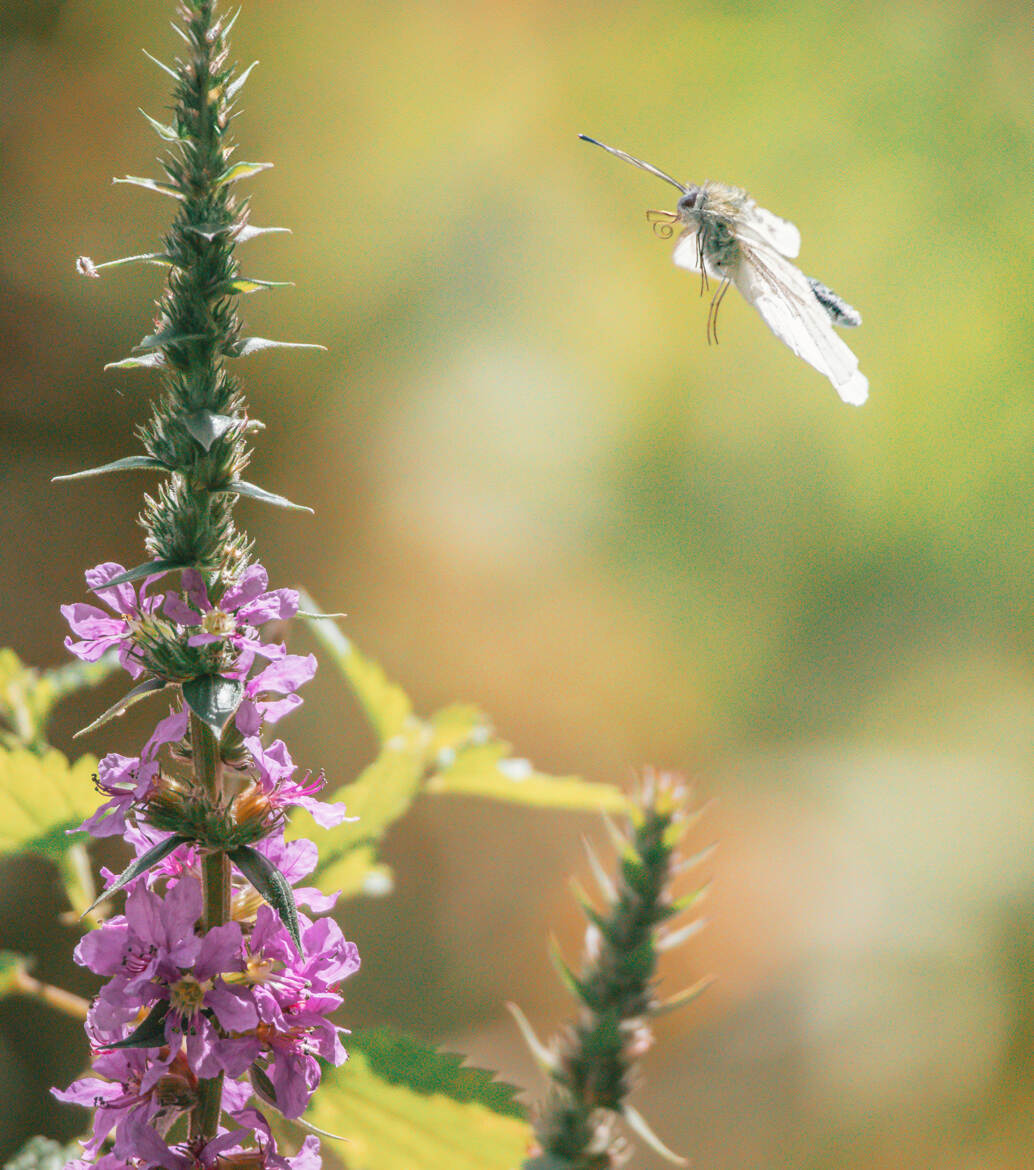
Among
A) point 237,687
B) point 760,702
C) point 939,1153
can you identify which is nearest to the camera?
point 237,687

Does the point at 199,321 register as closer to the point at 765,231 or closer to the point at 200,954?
the point at 200,954

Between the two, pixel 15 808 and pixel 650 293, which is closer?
pixel 15 808

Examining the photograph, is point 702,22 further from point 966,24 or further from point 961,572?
point 961,572

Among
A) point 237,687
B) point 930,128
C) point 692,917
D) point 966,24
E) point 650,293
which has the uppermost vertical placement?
point 966,24

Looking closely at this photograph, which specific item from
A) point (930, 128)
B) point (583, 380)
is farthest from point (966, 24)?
point (583, 380)

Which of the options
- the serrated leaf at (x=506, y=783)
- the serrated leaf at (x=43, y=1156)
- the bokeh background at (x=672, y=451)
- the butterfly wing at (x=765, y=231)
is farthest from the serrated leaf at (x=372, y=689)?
the bokeh background at (x=672, y=451)

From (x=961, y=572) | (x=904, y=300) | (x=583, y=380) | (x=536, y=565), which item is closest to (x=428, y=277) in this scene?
(x=583, y=380)

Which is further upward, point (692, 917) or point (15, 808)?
point (692, 917)

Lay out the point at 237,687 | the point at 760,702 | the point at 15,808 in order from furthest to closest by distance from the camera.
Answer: the point at 760,702 → the point at 15,808 → the point at 237,687

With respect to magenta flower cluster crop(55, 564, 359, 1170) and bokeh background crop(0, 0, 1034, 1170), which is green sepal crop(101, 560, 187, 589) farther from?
bokeh background crop(0, 0, 1034, 1170)
